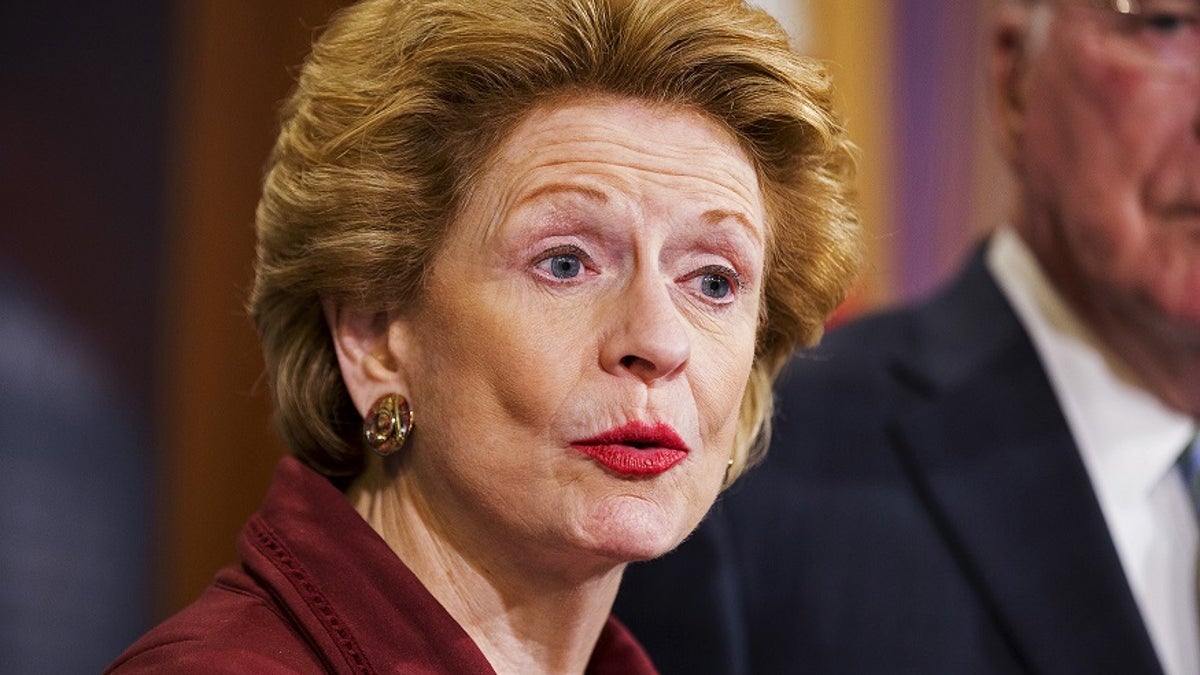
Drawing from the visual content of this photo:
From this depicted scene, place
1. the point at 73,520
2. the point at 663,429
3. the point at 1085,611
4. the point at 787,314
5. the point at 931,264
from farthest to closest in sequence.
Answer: the point at 931,264
the point at 73,520
the point at 1085,611
the point at 787,314
the point at 663,429

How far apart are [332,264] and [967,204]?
2.82 metres

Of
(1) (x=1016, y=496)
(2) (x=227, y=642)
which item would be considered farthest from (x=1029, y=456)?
(2) (x=227, y=642)

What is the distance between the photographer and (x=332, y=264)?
143 cm

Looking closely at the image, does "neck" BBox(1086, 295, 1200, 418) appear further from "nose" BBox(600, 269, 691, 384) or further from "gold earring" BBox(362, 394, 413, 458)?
"gold earring" BBox(362, 394, 413, 458)

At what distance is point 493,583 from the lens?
1440 millimetres

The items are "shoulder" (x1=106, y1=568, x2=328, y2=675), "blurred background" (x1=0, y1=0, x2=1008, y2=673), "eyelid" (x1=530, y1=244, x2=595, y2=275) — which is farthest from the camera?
"blurred background" (x1=0, y1=0, x2=1008, y2=673)

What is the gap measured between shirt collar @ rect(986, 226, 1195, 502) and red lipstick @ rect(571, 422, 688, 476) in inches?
38.3

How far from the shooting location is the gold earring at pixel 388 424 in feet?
4.67

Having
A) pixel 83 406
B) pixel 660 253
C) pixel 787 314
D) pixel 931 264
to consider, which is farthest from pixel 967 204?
pixel 660 253

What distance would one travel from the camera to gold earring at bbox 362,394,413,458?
1425 mm

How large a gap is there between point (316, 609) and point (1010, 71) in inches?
56.9

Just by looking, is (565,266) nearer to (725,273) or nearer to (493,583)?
(725,273)

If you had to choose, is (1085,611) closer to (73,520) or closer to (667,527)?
(667,527)

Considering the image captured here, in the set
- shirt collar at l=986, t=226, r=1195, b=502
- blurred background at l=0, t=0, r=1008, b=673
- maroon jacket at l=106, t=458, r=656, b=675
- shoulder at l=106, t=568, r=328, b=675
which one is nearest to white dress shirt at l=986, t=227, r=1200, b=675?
shirt collar at l=986, t=226, r=1195, b=502
